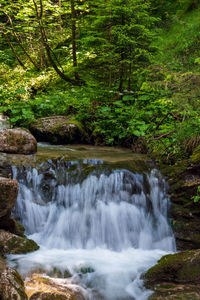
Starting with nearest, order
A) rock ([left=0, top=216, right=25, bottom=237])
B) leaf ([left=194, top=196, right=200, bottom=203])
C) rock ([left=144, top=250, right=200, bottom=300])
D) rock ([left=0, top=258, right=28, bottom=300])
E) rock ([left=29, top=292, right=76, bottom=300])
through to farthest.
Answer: rock ([left=0, top=258, right=28, bottom=300])
rock ([left=29, top=292, right=76, bottom=300])
rock ([left=144, top=250, right=200, bottom=300])
rock ([left=0, top=216, right=25, bottom=237])
leaf ([left=194, top=196, right=200, bottom=203])

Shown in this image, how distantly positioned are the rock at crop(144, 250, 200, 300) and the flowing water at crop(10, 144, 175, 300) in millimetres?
386

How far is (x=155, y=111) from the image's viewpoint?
8.15 meters

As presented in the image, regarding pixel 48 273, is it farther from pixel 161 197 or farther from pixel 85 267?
pixel 161 197

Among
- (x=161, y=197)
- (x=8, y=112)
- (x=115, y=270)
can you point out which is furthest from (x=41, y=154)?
(x=8, y=112)

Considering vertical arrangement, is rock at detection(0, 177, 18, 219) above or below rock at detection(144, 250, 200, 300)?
above

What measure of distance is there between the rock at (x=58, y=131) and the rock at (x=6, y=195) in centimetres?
405

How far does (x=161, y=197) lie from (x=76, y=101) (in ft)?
15.9

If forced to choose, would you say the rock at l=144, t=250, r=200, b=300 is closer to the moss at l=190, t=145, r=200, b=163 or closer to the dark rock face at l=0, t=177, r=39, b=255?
the dark rock face at l=0, t=177, r=39, b=255

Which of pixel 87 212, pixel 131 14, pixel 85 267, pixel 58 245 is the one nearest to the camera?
pixel 85 267

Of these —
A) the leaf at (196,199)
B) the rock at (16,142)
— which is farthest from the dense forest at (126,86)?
the rock at (16,142)

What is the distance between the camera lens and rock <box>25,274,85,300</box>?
305 cm

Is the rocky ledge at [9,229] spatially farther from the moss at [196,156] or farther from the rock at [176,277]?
the moss at [196,156]

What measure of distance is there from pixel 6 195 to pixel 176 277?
259 cm

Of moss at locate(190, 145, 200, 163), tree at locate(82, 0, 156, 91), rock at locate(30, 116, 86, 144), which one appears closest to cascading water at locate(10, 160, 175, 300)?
moss at locate(190, 145, 200, 163)
